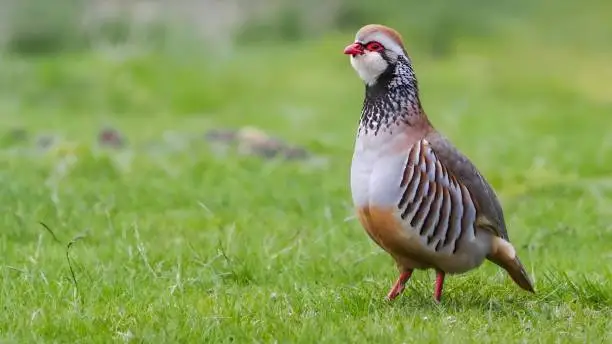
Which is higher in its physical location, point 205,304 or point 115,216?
point 205,304

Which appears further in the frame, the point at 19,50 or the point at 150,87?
the point at 19,50

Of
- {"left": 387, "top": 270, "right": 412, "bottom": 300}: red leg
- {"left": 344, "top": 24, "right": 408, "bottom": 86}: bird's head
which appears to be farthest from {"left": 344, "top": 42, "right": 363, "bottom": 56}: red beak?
{"left": 387, "top": 270, "right": 412, "bottom": 300}: red leg

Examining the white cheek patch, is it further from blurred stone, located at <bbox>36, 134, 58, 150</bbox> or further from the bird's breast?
blurred stone, located at <bbox>36, 134, 58, 150</bbox>

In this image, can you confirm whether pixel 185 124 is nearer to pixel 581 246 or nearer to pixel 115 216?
pixel 115 216

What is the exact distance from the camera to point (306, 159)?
43.6 ft

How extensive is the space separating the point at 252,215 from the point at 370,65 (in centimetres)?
333

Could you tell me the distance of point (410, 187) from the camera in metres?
5.81

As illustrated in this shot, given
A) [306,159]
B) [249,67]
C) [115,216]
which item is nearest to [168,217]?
[115,216]

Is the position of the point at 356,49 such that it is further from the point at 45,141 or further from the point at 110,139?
the point at 45,141

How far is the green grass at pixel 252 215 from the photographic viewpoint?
18.2 ft

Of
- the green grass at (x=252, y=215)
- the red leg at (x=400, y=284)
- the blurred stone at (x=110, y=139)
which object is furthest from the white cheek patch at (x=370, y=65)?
the blurred stone at (x=110, y=139)

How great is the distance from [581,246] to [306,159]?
5364mm

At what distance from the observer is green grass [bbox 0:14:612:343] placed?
5555 mm

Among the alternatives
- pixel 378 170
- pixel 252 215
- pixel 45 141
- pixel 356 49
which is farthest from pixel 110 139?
pixel 378 170
